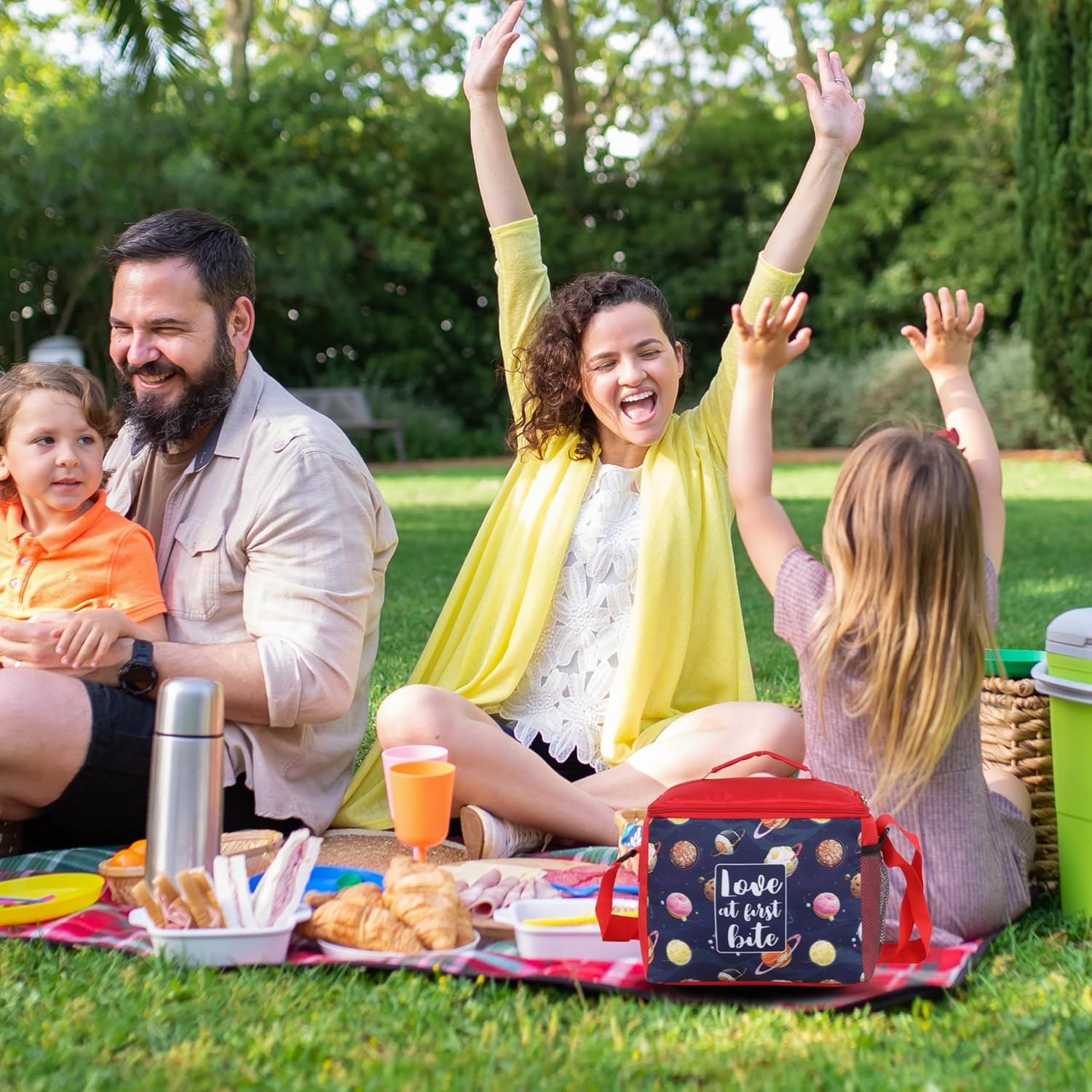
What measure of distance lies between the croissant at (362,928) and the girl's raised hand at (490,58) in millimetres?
2169

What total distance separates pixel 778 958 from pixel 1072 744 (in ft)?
2.86

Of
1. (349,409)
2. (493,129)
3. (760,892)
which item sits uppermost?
(493,129)

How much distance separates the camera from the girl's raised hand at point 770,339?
106 inches

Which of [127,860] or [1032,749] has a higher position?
[1032,749]

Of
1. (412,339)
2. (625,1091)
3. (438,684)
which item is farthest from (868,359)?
(625,1091)

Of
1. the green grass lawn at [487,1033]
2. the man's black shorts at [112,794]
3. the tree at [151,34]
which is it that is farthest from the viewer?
the tree at [151,34]

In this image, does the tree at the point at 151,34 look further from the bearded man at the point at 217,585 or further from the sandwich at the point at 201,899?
the sandwich at the point at 201,899

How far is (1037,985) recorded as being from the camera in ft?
7.64

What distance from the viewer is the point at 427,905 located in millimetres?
2484

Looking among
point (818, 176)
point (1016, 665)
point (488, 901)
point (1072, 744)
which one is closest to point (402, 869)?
point (488, 901)

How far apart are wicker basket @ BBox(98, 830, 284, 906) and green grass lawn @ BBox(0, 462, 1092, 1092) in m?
0.25

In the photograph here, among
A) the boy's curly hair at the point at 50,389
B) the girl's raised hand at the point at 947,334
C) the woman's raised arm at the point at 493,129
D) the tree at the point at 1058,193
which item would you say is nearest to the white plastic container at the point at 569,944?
the girl's raised hand at the point at 947,334

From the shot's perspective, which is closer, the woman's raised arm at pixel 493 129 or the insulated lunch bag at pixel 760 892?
the insulated lunch bag at pixel 760 892

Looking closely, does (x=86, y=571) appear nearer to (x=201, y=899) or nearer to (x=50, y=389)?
(x=50, y=389)
